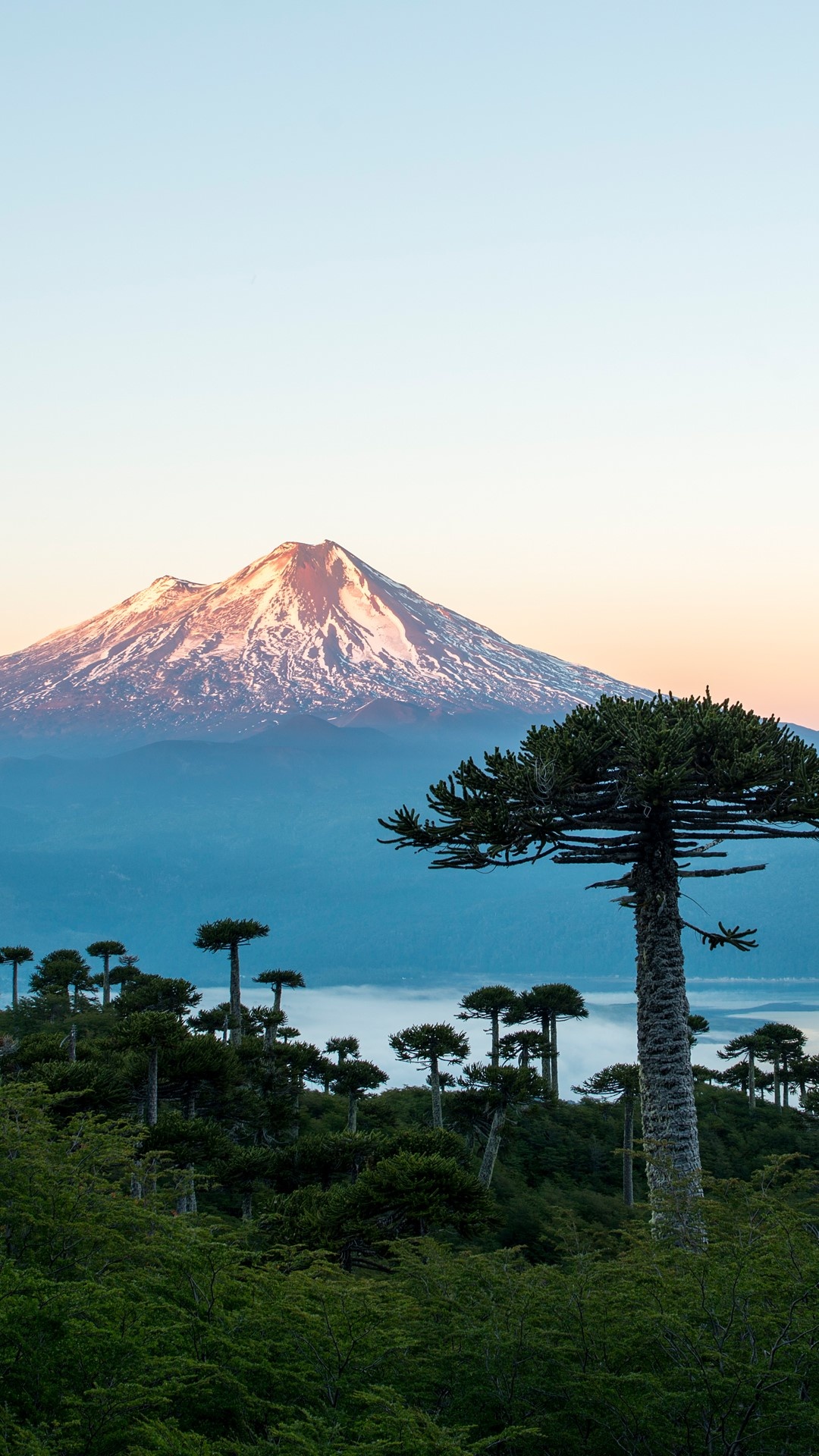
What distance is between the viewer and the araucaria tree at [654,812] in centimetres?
1298

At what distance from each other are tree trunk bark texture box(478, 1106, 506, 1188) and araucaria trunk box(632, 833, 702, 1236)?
40.2 feet

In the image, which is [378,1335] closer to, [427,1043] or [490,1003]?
[427,1043]

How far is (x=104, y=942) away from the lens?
171ft

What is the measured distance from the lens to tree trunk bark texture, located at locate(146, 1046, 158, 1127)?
22203 mm

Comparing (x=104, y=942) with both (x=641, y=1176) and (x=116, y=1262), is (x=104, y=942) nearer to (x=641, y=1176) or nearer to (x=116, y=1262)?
(x=641, y=1176)

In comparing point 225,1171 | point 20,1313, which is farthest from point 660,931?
point 225,1171

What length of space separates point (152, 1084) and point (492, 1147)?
966cm

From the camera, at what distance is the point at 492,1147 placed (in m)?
27.3

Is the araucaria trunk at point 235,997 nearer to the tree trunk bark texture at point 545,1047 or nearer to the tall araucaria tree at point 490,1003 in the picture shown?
the tall araucaria tree at point 490,1003

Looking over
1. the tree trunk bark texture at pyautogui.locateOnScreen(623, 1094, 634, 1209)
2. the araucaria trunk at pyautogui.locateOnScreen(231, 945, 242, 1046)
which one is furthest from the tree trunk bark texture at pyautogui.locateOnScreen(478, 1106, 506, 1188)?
the araucaria trunk at pyautogui.locateOnScreen(231, 945, 242, 1046)

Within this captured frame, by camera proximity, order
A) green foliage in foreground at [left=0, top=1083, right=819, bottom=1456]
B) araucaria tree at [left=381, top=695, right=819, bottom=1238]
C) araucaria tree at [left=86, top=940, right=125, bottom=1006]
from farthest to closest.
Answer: araucaria tree at [left=86, top=940, right=125, bottom=1006]
araucaria tree at [left=381, top=695, right=819, bottom=1238]
green foliage in foreground at [left=0, top=1083, right=819, bottom=1456]

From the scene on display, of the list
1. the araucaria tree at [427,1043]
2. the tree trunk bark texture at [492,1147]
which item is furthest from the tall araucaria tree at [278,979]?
the tree trunk bark texture at [492,1147]

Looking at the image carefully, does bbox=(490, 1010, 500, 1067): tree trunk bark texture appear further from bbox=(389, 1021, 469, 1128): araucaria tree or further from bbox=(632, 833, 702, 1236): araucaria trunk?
bbox=(632, 833, 702, 1236): araucaria trunk

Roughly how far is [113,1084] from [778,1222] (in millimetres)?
15684
